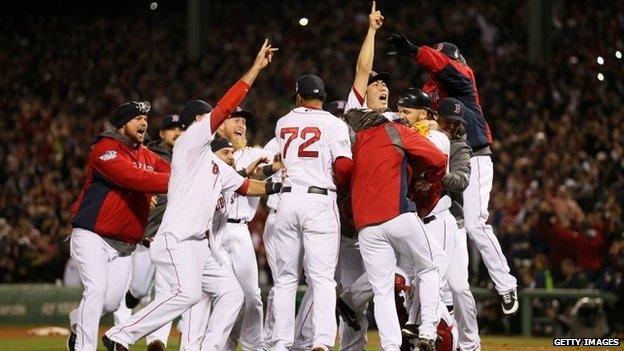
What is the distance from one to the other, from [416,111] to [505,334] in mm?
7373

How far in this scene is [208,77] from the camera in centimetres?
2827

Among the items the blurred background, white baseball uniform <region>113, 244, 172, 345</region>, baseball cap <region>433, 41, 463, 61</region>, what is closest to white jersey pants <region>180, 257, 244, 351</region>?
white baseball uniform <region>113, 244, 172, 345</region>

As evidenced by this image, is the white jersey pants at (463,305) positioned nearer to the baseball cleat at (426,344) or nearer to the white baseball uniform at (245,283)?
the baseball cleat at (426,344)

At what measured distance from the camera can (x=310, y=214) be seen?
397 inches

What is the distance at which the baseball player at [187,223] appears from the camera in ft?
31.7

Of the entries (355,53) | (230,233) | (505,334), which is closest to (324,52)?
(355,53)

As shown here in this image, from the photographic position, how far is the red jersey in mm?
9953

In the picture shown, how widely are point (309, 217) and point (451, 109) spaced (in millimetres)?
1648

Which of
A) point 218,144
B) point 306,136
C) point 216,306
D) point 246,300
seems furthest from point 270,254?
point 306,136

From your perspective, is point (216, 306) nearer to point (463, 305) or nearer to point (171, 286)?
point (171, 286)

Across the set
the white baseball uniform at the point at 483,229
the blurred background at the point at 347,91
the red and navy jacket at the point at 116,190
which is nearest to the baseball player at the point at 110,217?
the red and navy jacket at the point at 116,190

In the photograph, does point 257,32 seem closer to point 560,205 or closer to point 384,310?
point 560,205

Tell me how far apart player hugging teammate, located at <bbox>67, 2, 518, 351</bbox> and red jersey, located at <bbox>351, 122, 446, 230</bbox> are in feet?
0.04

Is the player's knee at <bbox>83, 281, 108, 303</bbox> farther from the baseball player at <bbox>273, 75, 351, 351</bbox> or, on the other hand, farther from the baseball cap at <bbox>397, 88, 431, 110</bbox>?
the baseball cap at <bbox>397, 88, 431, 110</bbox>
